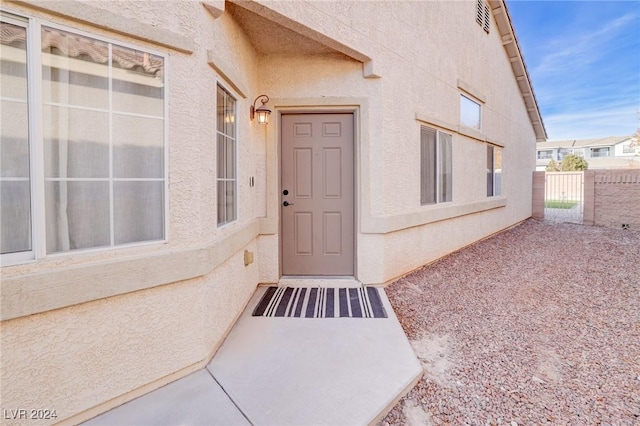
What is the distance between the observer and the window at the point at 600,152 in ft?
126

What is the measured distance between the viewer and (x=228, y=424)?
2109 millimetres

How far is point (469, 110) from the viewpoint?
7.54 metres

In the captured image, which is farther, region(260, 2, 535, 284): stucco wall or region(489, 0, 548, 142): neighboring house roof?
region(489, 0, 548, 142): neighboring house roof

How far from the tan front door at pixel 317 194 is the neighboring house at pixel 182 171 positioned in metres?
0.02

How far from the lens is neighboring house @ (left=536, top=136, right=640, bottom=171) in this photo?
114ft

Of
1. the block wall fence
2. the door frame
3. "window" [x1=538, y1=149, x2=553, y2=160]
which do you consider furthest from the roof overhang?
"window" [x1=538, y1=149, x2=553, y2=160]

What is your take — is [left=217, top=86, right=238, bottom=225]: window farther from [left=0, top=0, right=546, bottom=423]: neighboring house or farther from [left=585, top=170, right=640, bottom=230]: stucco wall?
[left=585, top=170, right=640, bottom=230]: stucco wall

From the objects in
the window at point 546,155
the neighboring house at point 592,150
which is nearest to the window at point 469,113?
the neighboring house at point 592,150

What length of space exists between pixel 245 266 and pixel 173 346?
1.63m

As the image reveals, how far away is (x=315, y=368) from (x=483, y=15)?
386 inches

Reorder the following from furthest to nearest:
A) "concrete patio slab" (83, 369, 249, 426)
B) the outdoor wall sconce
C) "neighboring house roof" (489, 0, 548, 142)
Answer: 1. "neighboring house roof" (489, 0, 548, 142)
2. the outdoor wall sconce
3. "concrete patio slab" (83, 369, 249, 426)

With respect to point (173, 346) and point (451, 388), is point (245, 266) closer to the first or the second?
point (173, 346)

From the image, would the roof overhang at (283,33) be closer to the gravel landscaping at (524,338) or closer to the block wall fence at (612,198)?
the gravel landscaping at (524,338)

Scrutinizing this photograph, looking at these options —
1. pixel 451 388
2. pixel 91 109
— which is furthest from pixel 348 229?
pixel 91 109
